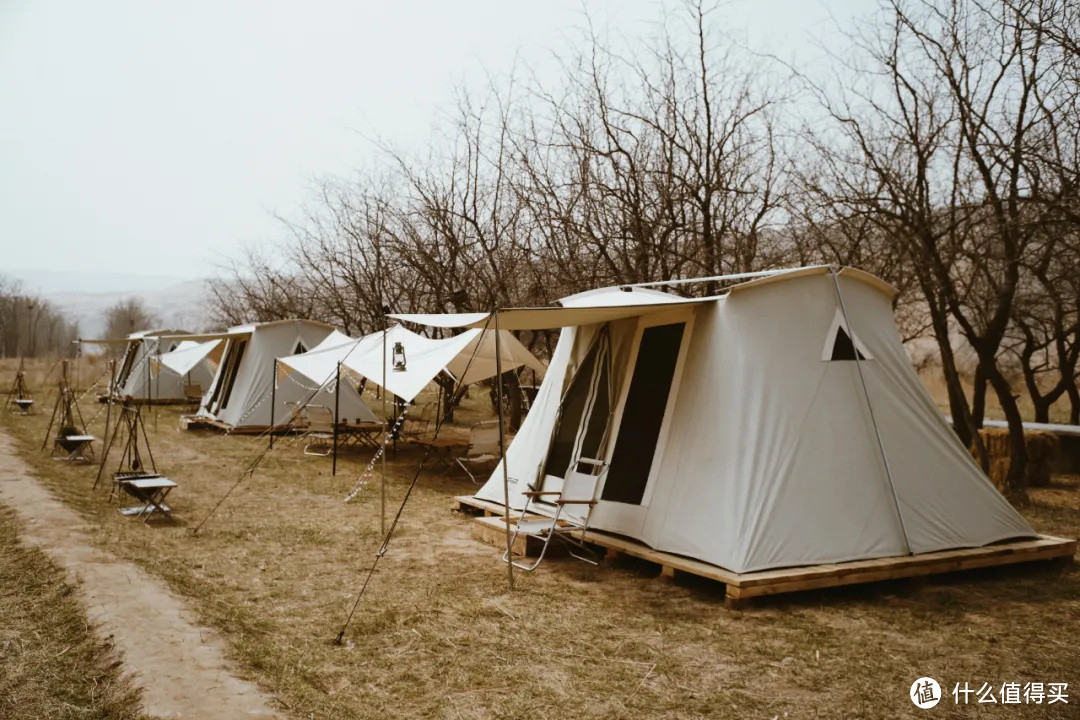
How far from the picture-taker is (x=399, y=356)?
10227 millimetres

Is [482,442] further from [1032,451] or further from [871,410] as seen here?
[1032,451]

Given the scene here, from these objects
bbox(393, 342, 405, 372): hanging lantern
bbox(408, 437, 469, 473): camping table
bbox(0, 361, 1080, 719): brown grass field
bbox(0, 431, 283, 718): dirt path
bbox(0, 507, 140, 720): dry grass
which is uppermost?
bbox(393, 342, 405, 372): hanging lantern

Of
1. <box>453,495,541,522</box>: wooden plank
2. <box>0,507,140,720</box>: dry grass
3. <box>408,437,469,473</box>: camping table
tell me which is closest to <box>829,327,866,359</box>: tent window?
<box>453,495,541,522</box>: wooden plank

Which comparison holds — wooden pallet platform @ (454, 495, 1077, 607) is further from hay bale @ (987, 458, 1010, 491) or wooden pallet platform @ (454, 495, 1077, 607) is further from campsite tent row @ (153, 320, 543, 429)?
campsite tent row @ (153, 320, 543, 429)

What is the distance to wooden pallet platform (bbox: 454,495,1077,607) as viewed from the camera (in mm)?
5324

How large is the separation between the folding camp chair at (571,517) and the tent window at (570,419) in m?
0.26

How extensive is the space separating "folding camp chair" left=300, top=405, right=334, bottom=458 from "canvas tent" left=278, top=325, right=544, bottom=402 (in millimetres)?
1130

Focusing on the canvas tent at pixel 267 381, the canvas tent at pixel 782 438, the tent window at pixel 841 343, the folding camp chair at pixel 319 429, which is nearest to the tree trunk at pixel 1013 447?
the canvas tent at pixel 782 438

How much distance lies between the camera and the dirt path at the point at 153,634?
3.70 meters

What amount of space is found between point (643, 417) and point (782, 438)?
1.24 metres

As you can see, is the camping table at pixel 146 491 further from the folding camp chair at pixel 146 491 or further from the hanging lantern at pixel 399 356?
the hanging lantern at pixel 399 356

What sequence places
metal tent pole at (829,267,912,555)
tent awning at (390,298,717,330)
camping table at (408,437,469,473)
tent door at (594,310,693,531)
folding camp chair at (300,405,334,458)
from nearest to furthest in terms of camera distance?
metal tent pole at (829,267,912,555) < tent awning at (390,298,717,330) < tent door at (594,310,693,531) < camping table at (408,437,469,473) < folding camp chair at (300,405,334,458)

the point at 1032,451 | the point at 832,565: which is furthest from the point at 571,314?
the point at 1032,451

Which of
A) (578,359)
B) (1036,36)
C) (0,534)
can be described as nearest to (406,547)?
(578,359)
